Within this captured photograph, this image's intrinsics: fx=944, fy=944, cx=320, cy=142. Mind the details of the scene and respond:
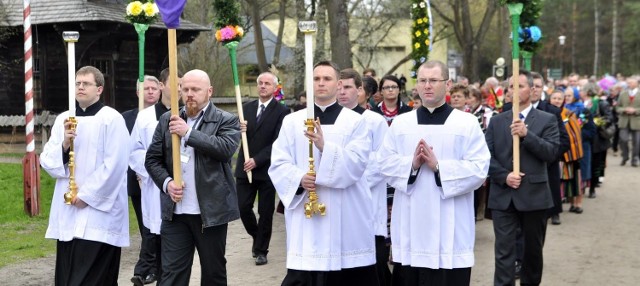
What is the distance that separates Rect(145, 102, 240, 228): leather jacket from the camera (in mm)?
7094

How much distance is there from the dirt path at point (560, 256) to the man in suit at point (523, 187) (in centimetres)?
121

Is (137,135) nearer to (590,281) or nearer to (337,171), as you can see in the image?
(337,171)

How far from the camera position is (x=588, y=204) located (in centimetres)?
1645

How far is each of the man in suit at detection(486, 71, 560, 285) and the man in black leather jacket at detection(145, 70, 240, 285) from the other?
2.67 metres

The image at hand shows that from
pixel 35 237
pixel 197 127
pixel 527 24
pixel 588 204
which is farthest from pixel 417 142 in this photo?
pixel 588 204

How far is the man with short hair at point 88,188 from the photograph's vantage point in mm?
7660

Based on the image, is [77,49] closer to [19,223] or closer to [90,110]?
[19,223]

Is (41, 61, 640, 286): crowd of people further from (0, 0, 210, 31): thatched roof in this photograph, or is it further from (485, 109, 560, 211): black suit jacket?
(0, 0, 210, 31): thatched roof

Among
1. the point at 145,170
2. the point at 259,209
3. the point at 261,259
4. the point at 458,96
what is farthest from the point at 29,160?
the point at 458,96

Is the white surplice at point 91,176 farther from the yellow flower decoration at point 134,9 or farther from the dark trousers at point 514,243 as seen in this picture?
the dark trousers at point 514,243

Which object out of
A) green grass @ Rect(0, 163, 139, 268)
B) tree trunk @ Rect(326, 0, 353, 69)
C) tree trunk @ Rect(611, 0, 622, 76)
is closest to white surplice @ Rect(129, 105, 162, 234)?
green grass @ Rect(0, 163, 139, 268)

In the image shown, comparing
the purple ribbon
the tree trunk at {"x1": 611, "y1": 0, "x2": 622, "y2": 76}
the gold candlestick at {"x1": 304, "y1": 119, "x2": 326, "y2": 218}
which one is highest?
the tree trunk at {"x1": 611, "y1": 0, "x2": 622, "y2": 76}

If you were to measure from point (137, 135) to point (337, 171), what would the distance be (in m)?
2.82

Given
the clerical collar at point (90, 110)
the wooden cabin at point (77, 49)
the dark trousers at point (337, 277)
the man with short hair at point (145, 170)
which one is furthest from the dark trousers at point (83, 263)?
the wooden cabin at point (77, 49)
